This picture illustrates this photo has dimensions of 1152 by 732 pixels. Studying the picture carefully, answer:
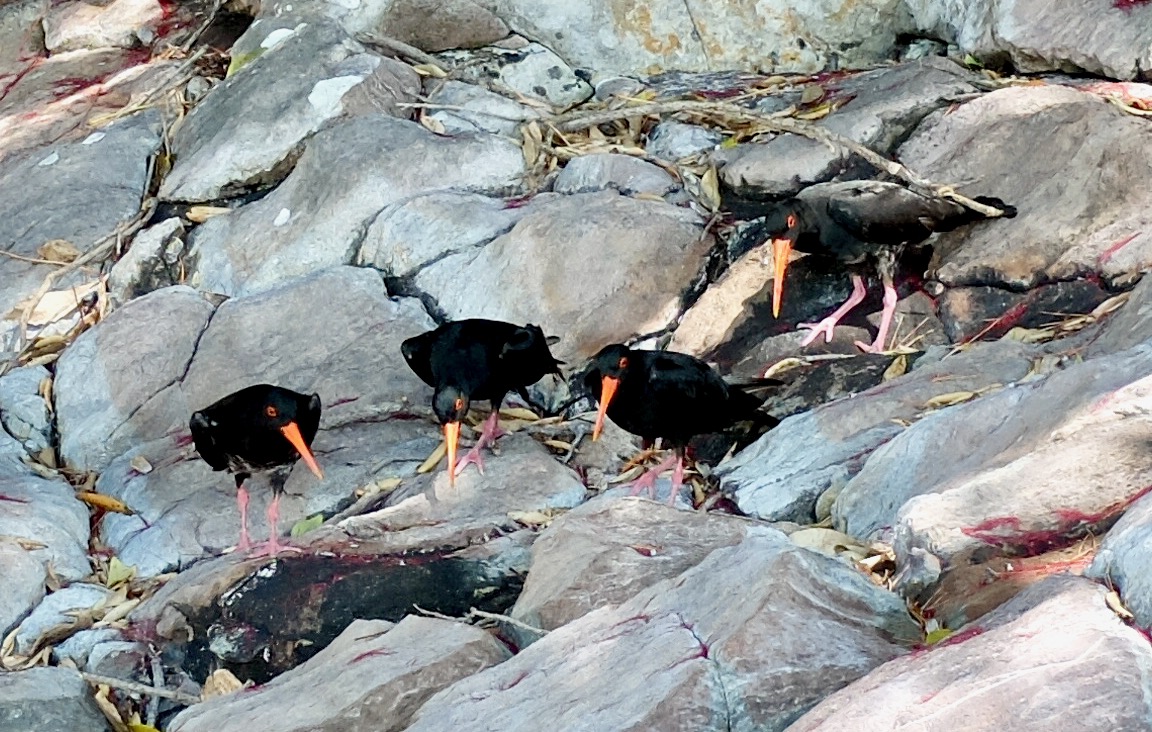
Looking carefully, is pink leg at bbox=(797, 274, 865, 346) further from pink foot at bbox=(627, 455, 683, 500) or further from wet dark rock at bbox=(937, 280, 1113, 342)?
pink foot at bbox=(627, 455, 683, 500)

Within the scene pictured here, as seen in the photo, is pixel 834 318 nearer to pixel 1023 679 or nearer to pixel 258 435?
pixel 258 435

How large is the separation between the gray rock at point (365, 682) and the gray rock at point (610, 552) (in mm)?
258

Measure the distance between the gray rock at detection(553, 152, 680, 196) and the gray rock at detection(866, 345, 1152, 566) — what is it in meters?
3.63

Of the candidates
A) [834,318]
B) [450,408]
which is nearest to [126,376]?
[450,408]

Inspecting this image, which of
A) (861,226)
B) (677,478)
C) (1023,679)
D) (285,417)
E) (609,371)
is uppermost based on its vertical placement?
(1023,679)

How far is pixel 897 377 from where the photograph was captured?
7027 mm

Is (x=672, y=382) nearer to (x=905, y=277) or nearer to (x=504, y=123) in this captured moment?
(x=905, y=277)

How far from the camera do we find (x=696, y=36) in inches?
388

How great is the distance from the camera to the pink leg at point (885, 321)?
7.45 meters

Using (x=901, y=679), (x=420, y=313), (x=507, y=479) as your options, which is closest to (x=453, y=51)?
(x=420, y=313)

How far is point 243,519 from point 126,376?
→ 1548 millimetres

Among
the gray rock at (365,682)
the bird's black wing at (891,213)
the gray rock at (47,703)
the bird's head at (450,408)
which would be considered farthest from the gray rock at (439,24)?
the gray rock at (365,682)

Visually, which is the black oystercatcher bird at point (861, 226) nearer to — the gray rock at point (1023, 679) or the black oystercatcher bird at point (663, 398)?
the black oystercatcher bird at point (663, 398)

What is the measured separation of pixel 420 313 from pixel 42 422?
212 cm
